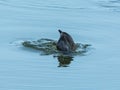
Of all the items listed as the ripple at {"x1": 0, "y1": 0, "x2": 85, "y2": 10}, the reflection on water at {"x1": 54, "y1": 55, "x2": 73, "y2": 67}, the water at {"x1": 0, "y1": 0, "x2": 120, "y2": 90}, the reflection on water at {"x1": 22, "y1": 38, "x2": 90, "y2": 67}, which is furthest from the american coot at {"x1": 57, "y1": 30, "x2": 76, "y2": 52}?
the ripple at {"x1": 0, "y1": 0, "x2": 85, "y2": 10}

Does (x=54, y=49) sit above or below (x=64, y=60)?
above

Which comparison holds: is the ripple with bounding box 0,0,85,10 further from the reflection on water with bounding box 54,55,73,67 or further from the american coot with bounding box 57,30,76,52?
the reflection on water with bounding box 54,55,73,67

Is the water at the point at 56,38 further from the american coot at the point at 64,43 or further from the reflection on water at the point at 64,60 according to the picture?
the american coot at the point at 64,43

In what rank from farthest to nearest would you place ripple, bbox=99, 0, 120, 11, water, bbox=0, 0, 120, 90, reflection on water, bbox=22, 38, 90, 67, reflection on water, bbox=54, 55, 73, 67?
ripple, bbox=99, 0, 120, 11 → reflection on water, bbox=22, 38, 90, 67 → reflection on water, bbox=54, 55, 73, 67 → water, bbox=0, 0, 120, 90

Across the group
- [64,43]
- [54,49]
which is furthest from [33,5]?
[64,43]

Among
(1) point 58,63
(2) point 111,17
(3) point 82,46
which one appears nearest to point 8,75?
(1) point 58,63

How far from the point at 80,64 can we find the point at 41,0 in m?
9.20

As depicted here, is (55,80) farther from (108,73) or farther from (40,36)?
(40,36)

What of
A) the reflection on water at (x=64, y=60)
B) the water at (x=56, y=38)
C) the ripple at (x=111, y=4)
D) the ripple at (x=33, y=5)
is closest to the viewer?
the water at (x=56, y=38)

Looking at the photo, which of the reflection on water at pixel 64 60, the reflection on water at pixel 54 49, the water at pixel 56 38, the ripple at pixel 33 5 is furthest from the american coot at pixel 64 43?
the ripple at pixel 33 5

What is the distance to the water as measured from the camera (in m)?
11.9

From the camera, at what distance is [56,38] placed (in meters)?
15.8

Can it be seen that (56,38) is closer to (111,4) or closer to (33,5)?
(33,5)

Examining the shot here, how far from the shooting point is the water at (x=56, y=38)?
11875mm
